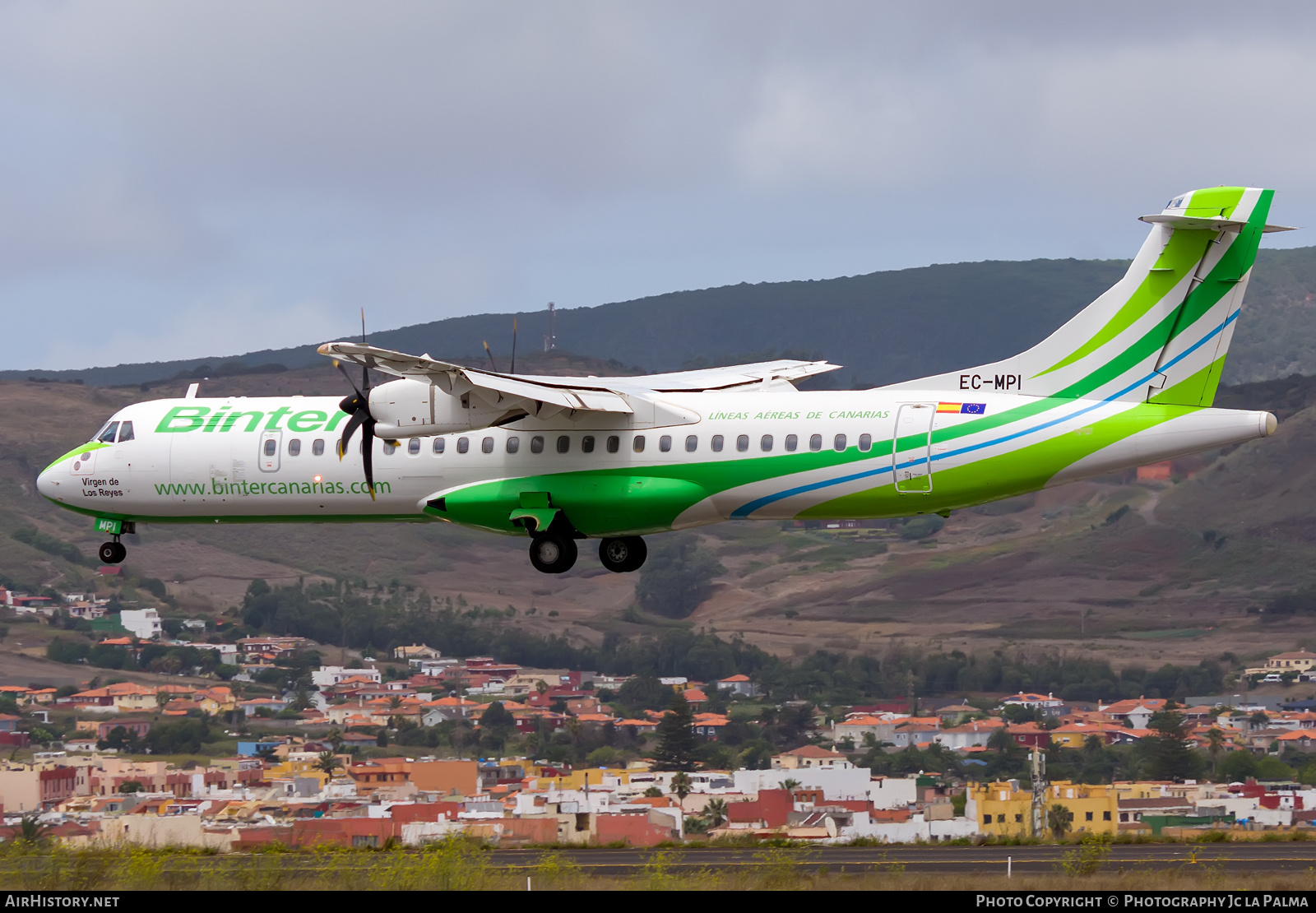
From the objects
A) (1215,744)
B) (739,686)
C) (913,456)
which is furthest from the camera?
(739,686)

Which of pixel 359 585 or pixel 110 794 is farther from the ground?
pixel 359 585

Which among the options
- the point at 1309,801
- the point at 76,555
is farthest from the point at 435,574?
the point at 1309,801

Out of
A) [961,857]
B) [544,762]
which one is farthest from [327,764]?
[961,857]

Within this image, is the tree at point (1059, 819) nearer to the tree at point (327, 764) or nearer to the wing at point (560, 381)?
the wing at point (560, 381)

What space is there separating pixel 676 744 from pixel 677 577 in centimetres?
6364

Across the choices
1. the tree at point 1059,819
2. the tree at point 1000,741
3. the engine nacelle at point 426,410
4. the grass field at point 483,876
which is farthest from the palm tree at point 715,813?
the tree at point 1000,741

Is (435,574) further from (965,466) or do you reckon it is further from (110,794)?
(965,466)

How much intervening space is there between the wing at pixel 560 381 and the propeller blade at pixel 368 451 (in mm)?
1608

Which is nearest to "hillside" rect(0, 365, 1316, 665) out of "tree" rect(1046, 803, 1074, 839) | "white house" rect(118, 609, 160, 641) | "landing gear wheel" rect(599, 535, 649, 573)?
"white house" rect(118, 609, 160, 641)

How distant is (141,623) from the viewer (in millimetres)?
137500

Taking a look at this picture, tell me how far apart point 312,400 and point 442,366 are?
7374 millimetres

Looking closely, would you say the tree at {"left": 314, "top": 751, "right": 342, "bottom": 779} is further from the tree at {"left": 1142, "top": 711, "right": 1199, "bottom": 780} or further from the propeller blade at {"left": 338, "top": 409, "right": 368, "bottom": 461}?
the propeller blade at {"left": 338, "top": 409, "right": 368, "bottom": 461}

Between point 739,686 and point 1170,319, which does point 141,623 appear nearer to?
point 739,686

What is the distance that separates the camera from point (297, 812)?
73.2 meters
